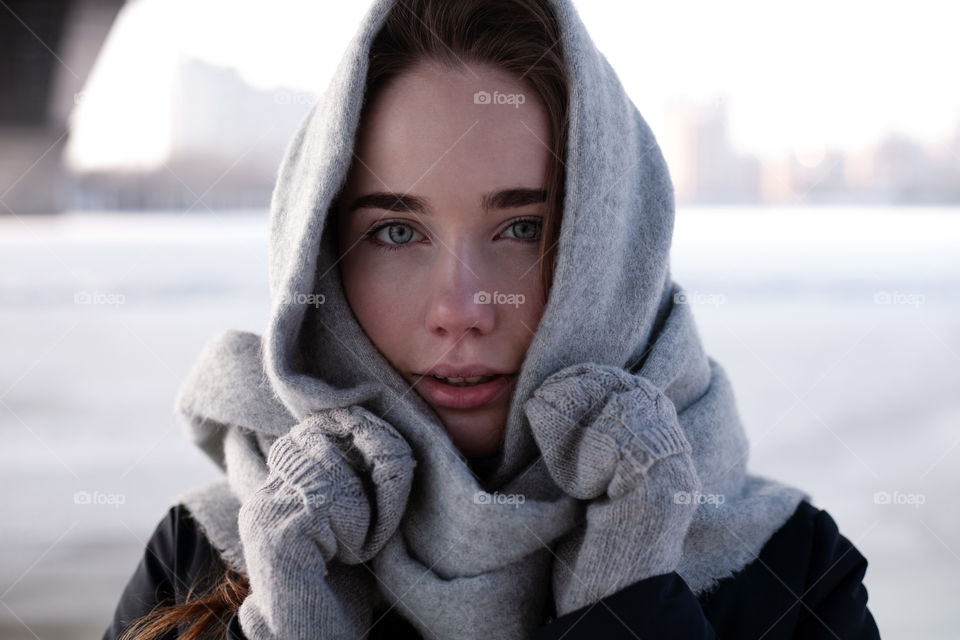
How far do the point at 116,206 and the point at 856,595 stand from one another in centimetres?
1534

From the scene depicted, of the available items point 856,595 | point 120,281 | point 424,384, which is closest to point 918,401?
point 856,595

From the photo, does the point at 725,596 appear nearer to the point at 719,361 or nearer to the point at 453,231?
the point at 453,231

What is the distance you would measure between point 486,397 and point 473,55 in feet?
1.55

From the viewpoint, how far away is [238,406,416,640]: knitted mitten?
941 millimetres

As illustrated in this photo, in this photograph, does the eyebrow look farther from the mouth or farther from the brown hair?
the mouth

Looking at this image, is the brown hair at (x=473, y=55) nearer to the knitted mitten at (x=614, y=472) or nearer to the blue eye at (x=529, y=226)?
the blue eye at (x=529, y=226)

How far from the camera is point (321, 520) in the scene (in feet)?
3.11

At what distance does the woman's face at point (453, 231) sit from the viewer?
40.2 inches

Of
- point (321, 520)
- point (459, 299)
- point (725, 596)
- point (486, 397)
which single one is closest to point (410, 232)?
point (459, 299)

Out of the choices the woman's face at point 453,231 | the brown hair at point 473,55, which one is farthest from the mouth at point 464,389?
the brown hair at point 473,55

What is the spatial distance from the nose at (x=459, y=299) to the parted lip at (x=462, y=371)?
0.04 metres

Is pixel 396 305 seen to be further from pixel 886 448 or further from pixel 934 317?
pixel 934 317

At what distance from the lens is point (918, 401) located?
593cm

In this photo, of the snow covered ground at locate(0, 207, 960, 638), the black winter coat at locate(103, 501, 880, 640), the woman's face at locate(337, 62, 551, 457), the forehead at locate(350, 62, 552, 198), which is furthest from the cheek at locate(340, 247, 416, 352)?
the snow covered ground at locate(0, 207, 960, 638)
